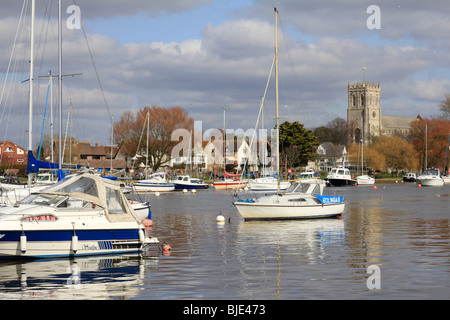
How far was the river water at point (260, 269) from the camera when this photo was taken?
1697 centimetres

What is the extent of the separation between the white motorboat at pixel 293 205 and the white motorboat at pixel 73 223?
13.6 m

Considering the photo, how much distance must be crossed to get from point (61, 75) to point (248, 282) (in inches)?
1040

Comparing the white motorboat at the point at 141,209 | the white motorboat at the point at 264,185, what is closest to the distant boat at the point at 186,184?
the white motorboat at the point at 264,185

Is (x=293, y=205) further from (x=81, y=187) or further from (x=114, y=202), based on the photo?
(x=81, y=187)

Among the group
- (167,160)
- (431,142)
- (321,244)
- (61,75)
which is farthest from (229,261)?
(431,142)

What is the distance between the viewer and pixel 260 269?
20.8m

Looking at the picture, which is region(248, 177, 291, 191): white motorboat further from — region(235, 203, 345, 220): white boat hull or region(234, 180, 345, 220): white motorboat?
region(235, 203, 345, 220): white boat hull

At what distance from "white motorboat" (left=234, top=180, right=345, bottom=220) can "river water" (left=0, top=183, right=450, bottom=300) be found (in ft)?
12.0

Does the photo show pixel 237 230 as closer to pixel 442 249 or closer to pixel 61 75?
pixel 442 249

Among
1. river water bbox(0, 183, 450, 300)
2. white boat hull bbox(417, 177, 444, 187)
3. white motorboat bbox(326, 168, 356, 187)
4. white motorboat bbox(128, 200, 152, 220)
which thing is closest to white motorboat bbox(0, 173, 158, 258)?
river water bbox(0, 183, 450, 300)

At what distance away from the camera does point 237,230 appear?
3344cm

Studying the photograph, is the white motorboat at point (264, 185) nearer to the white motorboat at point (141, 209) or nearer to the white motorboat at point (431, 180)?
the white motorboat at point (431, 180)

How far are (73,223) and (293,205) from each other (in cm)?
1785

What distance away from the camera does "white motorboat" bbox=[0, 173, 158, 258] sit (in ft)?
69.8
